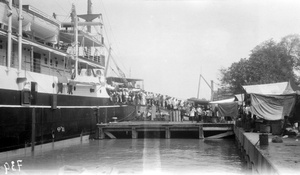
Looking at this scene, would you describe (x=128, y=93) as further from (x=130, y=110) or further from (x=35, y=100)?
(x=35, y=100)

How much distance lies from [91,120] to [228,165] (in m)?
13.3

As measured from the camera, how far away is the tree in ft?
133

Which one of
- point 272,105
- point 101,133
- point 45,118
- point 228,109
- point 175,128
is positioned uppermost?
point 272,105

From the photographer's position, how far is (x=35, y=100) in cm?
1758

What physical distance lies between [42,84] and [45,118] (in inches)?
75.4

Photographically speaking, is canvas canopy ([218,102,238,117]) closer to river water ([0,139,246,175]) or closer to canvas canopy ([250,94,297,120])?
river water ([0,139,246,175])

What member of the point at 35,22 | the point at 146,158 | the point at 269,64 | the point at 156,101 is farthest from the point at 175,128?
the point at 269,64

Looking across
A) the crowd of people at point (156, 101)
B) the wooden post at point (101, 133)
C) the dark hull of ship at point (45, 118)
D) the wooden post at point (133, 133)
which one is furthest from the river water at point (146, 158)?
the crowd of people at point (156, 101)

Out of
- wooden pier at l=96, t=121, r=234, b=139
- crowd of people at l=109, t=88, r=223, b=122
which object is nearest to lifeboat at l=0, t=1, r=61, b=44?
wooden pier at l=96, t=121, r=234, b=139

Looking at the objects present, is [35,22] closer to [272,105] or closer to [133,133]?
[133,133]

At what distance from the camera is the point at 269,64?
4088 cm

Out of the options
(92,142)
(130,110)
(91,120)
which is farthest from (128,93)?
(92,142)

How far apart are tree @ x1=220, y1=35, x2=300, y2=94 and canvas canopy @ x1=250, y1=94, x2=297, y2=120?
23.4m

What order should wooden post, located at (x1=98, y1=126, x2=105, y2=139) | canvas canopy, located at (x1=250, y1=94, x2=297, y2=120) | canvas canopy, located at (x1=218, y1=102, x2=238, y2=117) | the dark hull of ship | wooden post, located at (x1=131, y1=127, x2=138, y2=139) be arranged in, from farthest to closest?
wooden post, located at (x1=98, y1=126, x2=105, y2=139) → canvas canopy, located at (x1=218, y1=102, x2=238, y2=117) → wooden post, located at (x1=131, y1=127, x2=138, y2=139) → canvas canopy, located at (x1=250, y1=94, x2=297, y2=120) → the dark hull of ship
